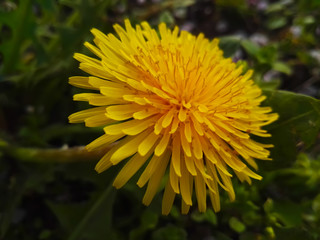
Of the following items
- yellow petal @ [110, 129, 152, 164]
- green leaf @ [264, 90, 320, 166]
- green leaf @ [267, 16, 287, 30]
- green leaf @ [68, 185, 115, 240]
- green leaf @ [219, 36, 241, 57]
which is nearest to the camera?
yellow petal @ [110, 129, 152, 164]

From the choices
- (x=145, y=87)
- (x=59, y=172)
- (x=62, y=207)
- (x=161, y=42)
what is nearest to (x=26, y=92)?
(x=59, y=172)

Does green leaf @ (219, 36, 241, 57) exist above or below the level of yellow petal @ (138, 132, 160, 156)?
above


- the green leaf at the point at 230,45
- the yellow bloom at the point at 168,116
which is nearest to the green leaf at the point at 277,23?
the green leaf at the point at 230,45

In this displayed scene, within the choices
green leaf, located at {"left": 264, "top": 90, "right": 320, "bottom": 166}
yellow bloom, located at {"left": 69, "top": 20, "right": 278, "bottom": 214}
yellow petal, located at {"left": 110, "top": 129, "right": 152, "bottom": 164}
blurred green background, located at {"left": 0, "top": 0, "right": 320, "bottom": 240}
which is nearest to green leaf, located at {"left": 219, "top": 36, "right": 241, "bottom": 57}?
blurred green background, located at {"left": 0, "top": 0, "right": 320, "bottom": 240}

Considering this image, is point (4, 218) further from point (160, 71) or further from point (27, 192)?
point (160, 71)

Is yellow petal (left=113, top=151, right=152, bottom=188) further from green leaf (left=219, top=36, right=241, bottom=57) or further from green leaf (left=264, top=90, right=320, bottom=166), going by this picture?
green leaf (left=219, top=36, right=241, bottom=57)

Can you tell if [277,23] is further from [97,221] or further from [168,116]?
[97,221]

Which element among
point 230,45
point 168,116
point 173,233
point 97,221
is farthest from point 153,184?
point 230,45

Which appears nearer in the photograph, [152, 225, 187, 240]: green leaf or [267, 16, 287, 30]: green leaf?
[152, 225, 187, 240]: green leaf
